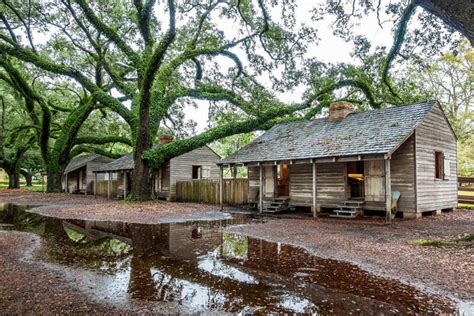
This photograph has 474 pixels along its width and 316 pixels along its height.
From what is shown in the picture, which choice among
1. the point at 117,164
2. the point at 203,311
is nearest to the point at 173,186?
the point at 117,164

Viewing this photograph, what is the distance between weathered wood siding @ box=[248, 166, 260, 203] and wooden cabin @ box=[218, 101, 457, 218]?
4.6 inches

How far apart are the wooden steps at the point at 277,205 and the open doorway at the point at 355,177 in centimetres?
330

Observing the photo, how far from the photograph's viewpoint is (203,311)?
13.9 feet

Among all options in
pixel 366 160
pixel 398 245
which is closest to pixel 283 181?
pixel 366 160

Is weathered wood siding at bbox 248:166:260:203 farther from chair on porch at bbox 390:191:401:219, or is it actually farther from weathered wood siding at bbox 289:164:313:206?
chair on porch at bbox 390:191:401:219

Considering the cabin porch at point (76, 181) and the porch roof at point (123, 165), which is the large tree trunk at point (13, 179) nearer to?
the cabin porch at point (76, 181)

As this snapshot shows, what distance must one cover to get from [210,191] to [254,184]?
14.5ft

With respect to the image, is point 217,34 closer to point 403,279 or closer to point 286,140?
point 286,140

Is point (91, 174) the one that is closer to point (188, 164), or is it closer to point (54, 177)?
point (54, 177)

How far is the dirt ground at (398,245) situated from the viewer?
223 inches

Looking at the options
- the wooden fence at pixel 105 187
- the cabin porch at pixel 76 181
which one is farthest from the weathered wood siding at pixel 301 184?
the cabin porch at pixel 76 181

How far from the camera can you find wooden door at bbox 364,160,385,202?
13594 millimetres

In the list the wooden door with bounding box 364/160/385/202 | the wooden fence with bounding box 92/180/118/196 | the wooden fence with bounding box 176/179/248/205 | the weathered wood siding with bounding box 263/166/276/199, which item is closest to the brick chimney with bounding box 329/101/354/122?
the wooden door with bounding box 364/160/385/202

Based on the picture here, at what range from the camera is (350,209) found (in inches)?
561
